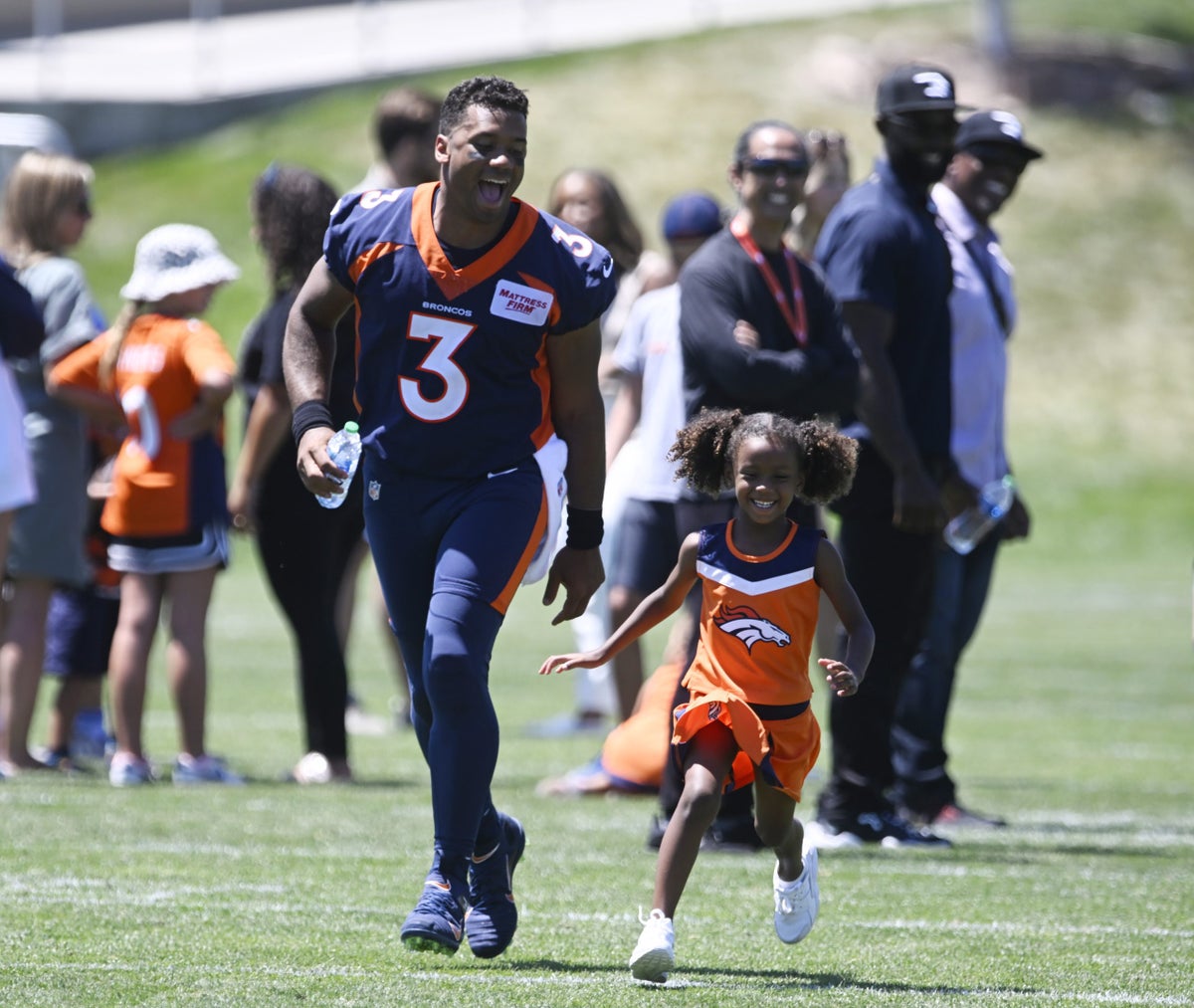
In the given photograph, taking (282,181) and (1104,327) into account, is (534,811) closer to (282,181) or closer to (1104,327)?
(282,181)

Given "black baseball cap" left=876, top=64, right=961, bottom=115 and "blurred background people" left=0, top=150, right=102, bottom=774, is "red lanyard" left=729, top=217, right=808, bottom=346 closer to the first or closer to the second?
"black baseball cap" left=876, top=64, right=961, bottom=115

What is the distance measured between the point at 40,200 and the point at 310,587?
6.62ft

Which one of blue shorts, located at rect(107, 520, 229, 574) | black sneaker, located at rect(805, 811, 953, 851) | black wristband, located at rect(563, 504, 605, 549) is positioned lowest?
black sneaker, located at rect(805, 811, 953, 851)

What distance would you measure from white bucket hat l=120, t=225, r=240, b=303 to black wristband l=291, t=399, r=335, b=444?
11.7ft

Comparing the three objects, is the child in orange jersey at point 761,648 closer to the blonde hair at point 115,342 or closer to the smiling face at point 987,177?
the smiling face at point 987,177

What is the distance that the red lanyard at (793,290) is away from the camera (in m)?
7.13

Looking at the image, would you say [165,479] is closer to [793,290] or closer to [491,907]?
[793,290]

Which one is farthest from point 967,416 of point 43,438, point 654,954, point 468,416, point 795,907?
point 43,438

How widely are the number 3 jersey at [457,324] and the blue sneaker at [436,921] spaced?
102 centimetres

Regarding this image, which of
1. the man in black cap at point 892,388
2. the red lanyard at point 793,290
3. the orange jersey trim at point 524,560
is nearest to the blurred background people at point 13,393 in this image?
the red lanyard at point 793,290

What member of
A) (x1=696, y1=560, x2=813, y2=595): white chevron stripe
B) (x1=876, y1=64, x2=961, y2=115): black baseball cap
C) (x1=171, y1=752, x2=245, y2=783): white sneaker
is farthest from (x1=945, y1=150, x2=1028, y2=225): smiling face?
(x1=171, y1=752, x2=245, y2=783): white sneaker

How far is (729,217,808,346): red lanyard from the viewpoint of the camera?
23.4ft

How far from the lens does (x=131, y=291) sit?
872cm

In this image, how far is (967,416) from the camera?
7895 mm
